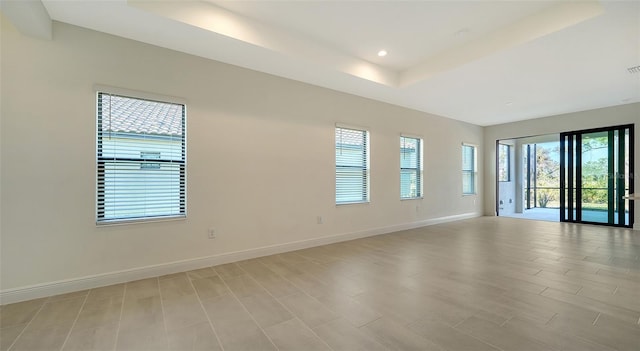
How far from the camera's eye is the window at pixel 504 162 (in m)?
9.10

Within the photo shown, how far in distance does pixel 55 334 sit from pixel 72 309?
442 millimetres

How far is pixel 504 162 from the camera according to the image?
9344 millimetres

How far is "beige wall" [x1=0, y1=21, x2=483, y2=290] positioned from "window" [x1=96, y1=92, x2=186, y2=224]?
0.11m

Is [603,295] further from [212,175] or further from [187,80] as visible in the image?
[187,80]

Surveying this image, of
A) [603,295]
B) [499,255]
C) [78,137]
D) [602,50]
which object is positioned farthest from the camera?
[499,255]

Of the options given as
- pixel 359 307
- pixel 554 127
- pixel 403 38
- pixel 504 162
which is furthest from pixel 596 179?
pixel 359 307

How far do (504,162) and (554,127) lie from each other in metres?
2.47

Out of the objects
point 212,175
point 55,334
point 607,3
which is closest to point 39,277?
point 55,334

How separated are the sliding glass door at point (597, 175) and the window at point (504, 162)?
2.08 meters

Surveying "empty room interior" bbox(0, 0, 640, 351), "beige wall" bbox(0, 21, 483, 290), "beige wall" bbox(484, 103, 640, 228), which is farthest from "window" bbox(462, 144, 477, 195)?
"beige wall" bbox(0, 21, 483, 290)

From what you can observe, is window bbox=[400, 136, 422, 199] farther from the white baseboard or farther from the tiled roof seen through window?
the tiled roof seen through window

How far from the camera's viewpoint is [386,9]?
3031 mm

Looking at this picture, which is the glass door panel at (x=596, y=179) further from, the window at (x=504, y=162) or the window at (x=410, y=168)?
the window at (x=410, y=168)

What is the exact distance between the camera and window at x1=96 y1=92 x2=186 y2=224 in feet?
9.78
